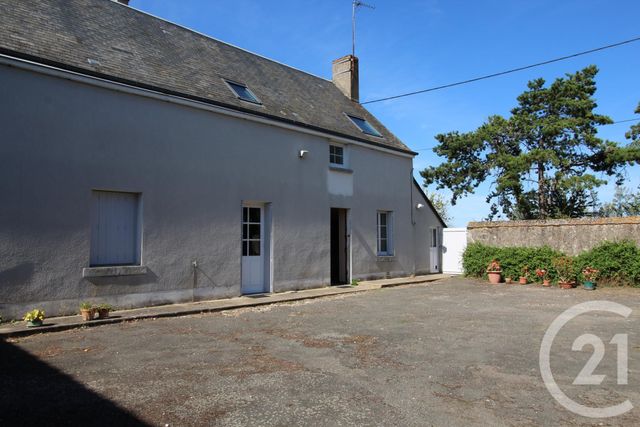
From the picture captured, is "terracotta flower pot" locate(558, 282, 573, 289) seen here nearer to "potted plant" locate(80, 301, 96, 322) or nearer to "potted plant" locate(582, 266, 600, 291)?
"potted plant" locate(582, 266, 600, 291)

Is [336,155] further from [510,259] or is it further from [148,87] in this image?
[510,259]

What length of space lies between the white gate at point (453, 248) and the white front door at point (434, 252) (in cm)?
31

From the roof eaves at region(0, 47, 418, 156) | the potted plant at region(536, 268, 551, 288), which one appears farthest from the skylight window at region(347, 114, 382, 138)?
the potted plant at region(536, 268, 551, 288)

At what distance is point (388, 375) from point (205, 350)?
102 inches

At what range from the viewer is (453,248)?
1952 cm

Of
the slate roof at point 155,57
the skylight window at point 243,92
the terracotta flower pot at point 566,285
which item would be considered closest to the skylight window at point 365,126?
the slate roof at point 155,57

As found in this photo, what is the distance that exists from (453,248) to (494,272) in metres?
3.03

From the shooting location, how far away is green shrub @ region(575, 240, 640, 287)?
14422 mm

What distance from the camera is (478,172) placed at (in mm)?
27516

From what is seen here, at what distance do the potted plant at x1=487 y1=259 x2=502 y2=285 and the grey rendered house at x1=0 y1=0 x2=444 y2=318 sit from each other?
4.10 meters

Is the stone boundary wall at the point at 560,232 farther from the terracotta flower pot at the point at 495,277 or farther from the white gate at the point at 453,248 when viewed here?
the terracotta flower pot at the point at 495,277

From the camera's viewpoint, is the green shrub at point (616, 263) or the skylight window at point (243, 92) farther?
the green shrub at point (616, 263)

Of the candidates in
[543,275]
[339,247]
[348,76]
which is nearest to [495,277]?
[543,275]

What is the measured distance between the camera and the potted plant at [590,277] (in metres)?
14.6
